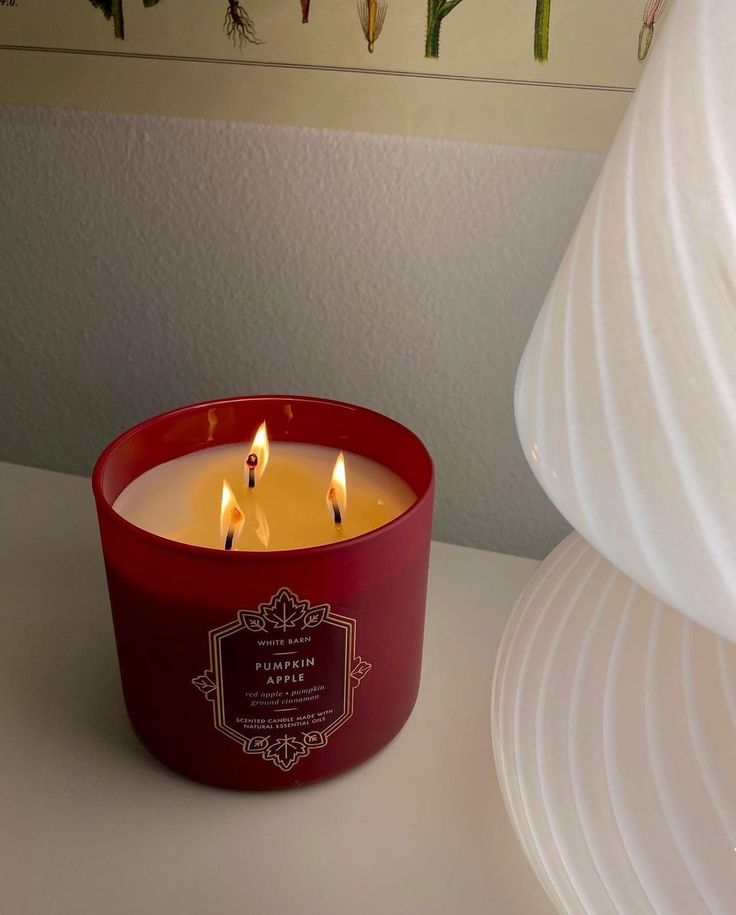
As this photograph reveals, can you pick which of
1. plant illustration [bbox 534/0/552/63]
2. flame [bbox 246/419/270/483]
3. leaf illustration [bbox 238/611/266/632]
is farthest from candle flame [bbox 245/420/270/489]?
plant illustration [bbox 534/0/552/63]

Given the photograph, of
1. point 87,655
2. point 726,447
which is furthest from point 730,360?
point 87,655

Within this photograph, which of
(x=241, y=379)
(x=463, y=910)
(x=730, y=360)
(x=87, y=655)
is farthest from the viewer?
(x=241, y=379)

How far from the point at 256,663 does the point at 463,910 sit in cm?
11

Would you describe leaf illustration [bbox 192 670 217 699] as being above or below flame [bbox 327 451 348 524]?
below

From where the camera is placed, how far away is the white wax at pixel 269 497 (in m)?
0.41

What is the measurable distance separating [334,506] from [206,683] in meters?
0.09

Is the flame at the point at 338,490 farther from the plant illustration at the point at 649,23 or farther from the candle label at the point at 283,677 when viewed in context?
the plant illustration at the point at 649,23

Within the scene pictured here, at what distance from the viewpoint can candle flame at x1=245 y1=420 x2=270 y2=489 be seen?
442 millimetres

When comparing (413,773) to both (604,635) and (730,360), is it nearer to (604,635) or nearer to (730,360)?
(604,635)

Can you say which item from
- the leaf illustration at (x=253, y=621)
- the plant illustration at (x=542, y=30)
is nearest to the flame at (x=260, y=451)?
the leaf illustration at (x=253, y=621)

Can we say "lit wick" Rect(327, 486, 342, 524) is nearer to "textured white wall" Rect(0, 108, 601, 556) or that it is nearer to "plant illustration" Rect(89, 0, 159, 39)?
"textured white wall" Rect(0, 108, 601, 556)

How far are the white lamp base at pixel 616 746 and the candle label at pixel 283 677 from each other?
0.21 feet

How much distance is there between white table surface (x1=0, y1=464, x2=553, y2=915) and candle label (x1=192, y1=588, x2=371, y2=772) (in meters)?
0.03

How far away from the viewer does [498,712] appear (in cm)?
38
